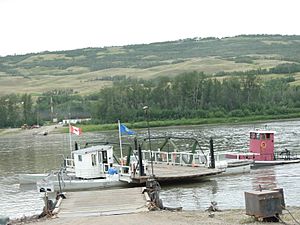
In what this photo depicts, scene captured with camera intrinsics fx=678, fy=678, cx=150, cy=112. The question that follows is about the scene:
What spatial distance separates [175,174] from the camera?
1527 inches

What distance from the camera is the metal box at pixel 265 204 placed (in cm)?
2130

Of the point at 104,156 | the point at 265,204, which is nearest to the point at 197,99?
the point at 104,156

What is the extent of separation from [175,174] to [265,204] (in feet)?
57.6

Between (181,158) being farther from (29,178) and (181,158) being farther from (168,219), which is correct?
(168,219)

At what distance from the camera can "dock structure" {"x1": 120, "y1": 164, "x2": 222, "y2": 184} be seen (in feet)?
124

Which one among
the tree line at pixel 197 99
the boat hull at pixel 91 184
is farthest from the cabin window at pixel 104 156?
the tree line at pixel 197 99

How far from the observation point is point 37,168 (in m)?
53.8

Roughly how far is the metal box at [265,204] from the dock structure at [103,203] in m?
5.17

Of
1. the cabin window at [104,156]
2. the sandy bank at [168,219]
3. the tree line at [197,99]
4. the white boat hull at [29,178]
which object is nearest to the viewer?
the sandy bank at [168,219]

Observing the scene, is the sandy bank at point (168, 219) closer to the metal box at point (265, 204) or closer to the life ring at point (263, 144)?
the metal box at point (265, 204)

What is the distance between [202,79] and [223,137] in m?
54.0

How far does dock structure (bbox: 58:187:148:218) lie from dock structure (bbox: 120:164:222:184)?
6809 mm

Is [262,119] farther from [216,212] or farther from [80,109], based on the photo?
[216,212]

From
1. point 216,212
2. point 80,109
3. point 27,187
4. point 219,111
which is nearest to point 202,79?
point 219,111
